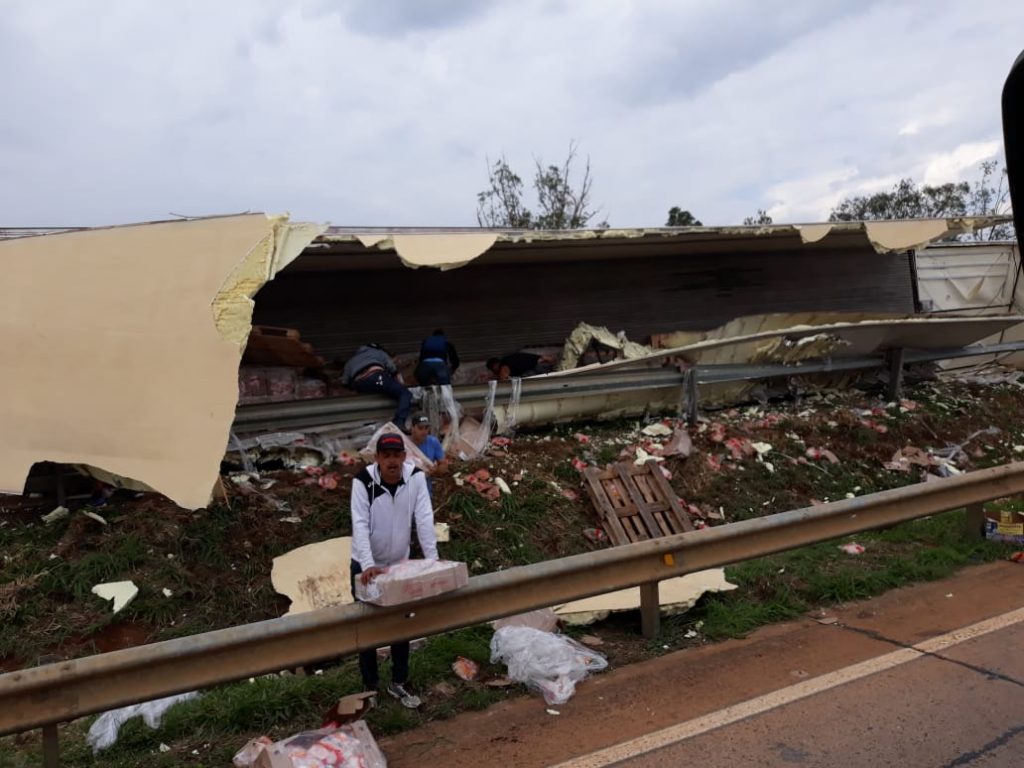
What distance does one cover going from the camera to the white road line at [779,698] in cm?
343

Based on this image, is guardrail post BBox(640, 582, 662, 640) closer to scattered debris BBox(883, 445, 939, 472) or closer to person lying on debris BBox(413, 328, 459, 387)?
person lying on debris BBox(413, 328, 459, 387)

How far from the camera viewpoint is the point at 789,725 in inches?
141

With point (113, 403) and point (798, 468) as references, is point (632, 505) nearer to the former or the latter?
point (798, 468)

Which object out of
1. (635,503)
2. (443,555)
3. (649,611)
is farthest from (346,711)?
(635,503)

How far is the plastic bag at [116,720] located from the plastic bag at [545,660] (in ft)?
5.37

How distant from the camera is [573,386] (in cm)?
904

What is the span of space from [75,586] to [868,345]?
9768 millimetres

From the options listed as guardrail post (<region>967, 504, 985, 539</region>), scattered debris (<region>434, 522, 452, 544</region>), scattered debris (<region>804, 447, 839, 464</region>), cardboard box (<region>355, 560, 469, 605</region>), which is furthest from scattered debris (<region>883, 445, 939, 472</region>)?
cardboard box (<region>355, 560, 469, 605</region>)

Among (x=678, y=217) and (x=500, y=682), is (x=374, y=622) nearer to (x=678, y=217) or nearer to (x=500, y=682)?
(x=500, y=682)

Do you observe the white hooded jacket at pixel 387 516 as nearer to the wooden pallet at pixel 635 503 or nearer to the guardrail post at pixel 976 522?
the wooden pallet at pixel 635 503

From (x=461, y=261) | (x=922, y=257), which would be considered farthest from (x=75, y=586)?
(x=922, y=257)

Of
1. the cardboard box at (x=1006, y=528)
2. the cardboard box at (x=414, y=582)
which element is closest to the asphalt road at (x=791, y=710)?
the cardboard box at (x=414, y=582)

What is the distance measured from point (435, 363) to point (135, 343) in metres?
3.30

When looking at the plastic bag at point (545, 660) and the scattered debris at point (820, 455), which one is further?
the scattered debris at point (820, 455)
